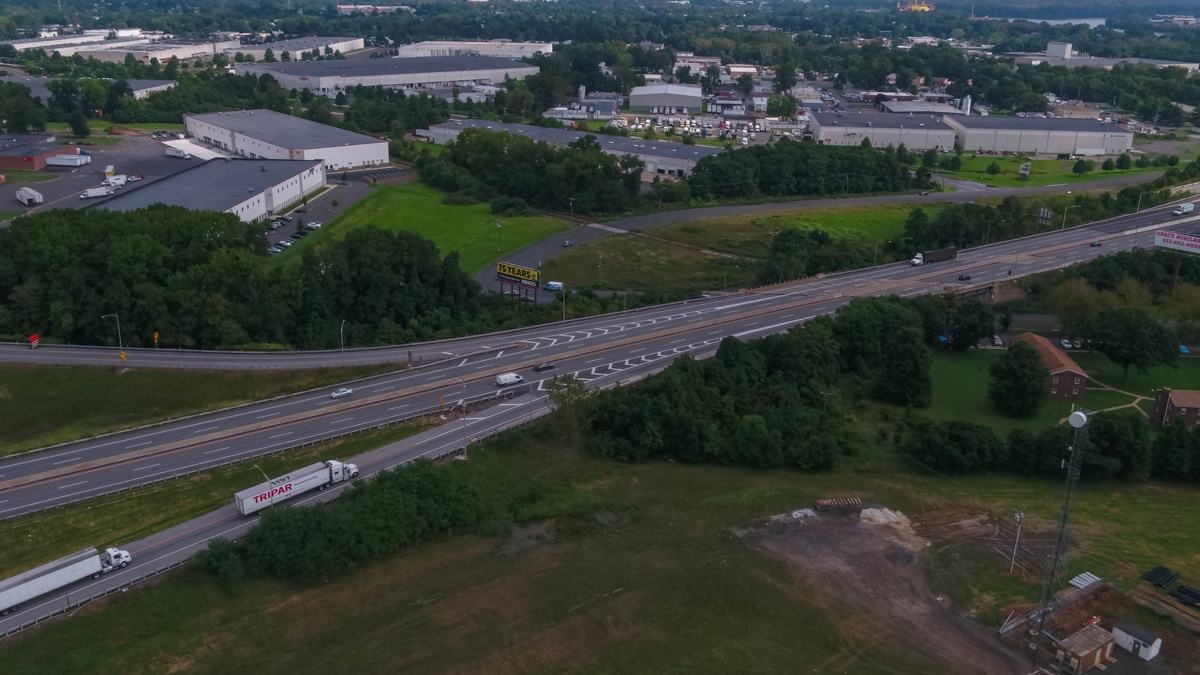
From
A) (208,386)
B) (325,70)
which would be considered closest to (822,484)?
(208,386)

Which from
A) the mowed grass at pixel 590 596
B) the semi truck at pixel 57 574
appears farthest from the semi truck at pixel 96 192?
the semi truck at pixel 57 574

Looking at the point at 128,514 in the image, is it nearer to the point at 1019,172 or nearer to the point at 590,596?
the point at 590,596

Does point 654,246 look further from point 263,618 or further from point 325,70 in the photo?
point 325,70

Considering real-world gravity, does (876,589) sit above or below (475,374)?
below

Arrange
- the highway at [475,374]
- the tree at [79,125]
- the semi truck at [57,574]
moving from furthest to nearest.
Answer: the tree at [79,125], the highway at [475,374], the semi truck at [57,574]

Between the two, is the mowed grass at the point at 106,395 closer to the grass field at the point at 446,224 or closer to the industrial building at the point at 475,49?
the grass field at the point at 446,224

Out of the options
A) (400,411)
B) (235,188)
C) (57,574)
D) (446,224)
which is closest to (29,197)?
(235,188)

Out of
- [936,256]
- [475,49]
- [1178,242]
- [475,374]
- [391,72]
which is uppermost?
[475,49]
